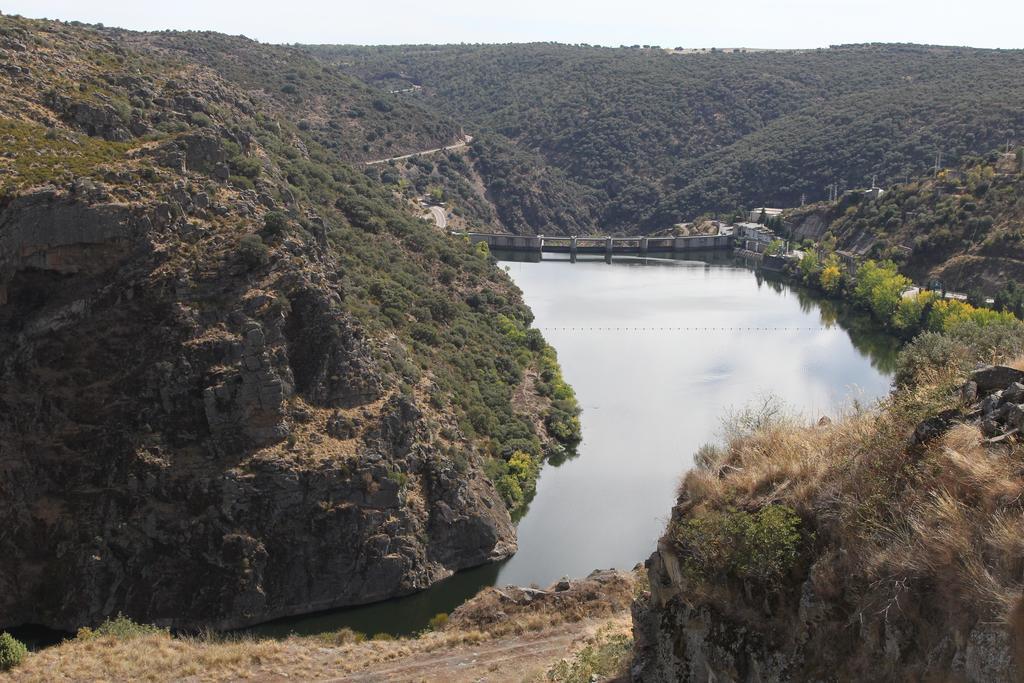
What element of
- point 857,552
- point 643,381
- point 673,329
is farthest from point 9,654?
point 673,329

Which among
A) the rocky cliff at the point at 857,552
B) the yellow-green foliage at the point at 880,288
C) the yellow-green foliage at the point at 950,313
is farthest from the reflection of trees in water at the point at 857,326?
the rocky cliff at the point at 857,552

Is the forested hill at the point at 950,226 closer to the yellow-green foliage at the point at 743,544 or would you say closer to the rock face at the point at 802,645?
the rock face at the point at 802,645

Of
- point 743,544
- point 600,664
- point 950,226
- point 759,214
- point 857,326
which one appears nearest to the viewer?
point 743,544

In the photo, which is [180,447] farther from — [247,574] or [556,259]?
[556,259]

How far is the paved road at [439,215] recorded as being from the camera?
80.3m

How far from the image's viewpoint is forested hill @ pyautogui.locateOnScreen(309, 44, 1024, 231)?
337 ft

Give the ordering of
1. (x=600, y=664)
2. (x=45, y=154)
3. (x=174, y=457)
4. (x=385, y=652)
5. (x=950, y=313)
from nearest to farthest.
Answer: (x=600, y=664) → (x=385, y=652) → (x=174, y=457) → (x=45, y=154) → (x=950, y=313)

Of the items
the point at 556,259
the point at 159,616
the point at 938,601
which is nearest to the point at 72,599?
the point at 159,616

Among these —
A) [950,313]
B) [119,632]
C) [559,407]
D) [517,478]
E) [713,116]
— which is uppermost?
[713,116]

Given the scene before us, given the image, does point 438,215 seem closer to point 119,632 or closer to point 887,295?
point 887,295

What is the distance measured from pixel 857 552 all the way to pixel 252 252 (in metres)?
24.0

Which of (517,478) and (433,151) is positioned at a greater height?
(433,151)

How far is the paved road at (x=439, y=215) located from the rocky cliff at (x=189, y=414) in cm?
4612

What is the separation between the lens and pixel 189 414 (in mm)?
28109
